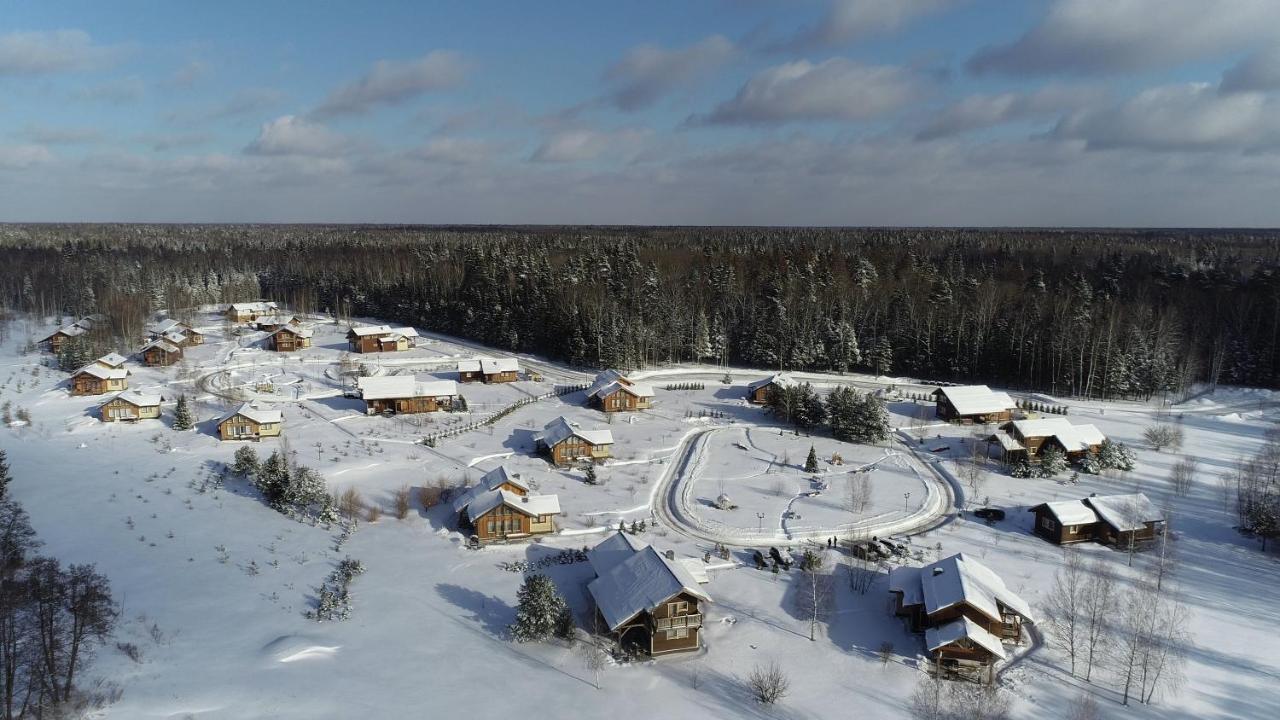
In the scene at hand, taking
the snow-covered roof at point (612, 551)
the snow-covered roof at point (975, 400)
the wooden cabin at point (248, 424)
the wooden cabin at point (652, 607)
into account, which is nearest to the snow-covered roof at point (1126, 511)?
the snow-covered roof at point (975, 400)

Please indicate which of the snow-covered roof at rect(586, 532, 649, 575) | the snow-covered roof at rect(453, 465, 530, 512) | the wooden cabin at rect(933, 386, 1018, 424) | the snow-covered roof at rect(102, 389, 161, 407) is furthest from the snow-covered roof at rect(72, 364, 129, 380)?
the wooden cabin at rect(933, 386, 1018, 424)

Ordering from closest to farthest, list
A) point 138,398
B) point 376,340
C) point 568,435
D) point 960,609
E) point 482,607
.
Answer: point 960,609 → point 482,607 → point 568,435 → point 138,398 → point 376,340

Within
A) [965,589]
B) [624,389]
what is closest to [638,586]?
[965,589]

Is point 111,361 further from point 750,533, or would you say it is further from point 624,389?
point 750,533

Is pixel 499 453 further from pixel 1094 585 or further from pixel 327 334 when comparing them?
pixel 327 334

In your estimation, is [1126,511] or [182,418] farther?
[182,418]

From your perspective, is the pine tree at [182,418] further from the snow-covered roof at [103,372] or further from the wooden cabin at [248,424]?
the snow-covered roof at [103,372]

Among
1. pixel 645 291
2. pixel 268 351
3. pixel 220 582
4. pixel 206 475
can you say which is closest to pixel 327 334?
pixel 268 351
